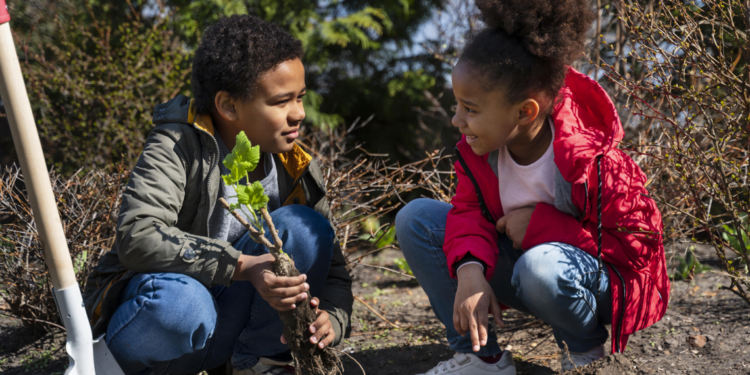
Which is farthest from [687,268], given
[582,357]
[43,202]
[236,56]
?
[43,202]

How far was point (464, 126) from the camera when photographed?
1.67 m

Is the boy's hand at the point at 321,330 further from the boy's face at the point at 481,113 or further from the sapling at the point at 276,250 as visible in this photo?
the boy's face at the point at 481,113

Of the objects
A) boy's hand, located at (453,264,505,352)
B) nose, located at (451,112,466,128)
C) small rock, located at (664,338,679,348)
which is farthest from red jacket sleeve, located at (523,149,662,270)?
small rock, located at (664,338,679,348)

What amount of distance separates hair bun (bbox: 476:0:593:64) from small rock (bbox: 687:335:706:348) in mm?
1227

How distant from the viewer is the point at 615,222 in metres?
1.63

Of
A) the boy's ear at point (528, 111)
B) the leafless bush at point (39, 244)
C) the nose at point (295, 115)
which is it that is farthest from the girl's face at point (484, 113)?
the leafless bush at point (39, 244)

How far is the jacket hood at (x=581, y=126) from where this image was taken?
158cm

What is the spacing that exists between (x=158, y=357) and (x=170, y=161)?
59 centimetres

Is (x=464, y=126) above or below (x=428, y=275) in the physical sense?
above

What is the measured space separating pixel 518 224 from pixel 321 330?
70cm

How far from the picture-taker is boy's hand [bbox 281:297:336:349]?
1.63 metres

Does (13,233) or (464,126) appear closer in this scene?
(464,126)

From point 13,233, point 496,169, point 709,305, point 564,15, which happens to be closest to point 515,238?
point 496,169

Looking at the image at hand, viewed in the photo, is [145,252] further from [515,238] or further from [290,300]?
[515,238]
